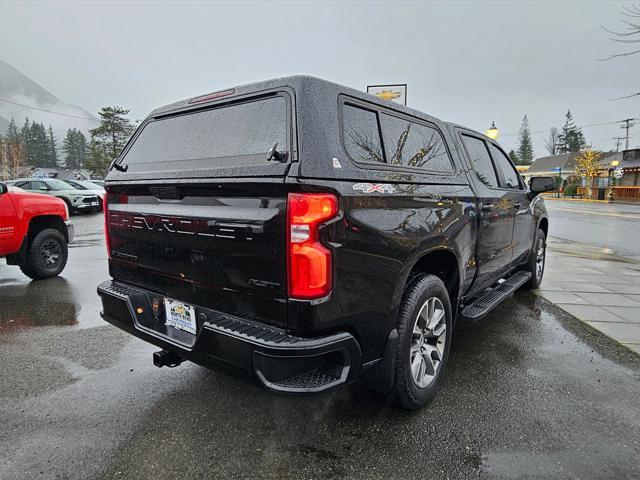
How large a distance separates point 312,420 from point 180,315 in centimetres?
102

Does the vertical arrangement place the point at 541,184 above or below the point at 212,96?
below

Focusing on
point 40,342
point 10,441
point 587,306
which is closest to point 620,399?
point 587,306

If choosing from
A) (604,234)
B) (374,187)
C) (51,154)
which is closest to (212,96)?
(374,187)

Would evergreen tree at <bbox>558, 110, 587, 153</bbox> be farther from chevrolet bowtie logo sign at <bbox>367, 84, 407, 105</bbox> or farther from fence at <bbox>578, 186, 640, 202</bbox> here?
chevrolet bowtie logo sign at <bbox>367, 84, 407, 105</bbox>

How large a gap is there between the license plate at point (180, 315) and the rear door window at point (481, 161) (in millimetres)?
2568

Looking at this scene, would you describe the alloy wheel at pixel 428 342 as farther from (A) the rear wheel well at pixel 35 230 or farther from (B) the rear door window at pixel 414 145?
(A) the rear wheel well at pixel 35 230

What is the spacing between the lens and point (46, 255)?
6215 millimetres

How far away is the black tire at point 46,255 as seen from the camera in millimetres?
6000

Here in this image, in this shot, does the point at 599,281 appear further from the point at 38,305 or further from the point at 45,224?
the point at 45,224

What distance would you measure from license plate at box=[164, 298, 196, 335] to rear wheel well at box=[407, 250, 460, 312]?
1.46 m

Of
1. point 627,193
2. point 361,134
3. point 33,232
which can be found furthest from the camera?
point 627,193

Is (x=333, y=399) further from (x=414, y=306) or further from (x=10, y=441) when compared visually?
(x=10, y=441)

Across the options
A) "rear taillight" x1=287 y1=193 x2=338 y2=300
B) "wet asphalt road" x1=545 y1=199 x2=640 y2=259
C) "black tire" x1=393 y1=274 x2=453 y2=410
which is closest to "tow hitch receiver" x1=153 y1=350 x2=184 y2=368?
"rear taillight" x1=287 y1=193 x2=338 y2=300

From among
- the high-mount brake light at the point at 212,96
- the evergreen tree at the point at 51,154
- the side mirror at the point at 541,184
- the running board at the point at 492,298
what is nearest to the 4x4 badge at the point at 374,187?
the high-mount brake light at the point at 212,96
